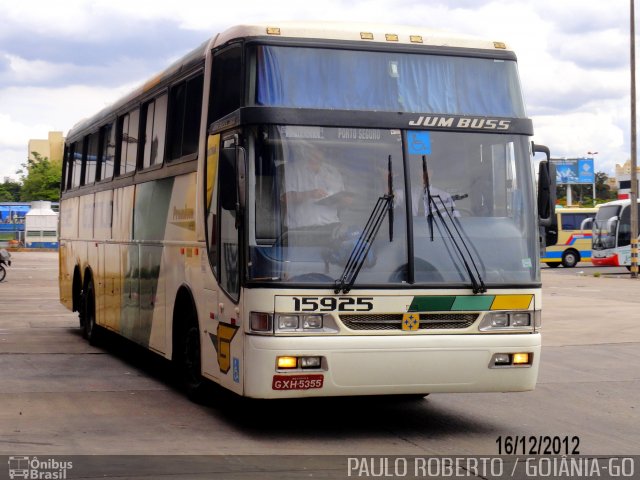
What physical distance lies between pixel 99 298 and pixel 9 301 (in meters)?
12.1

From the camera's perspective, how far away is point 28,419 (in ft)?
32.4

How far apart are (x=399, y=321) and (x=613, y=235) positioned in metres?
39.8

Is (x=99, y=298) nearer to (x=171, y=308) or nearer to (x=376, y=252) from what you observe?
(x=171, y=308)

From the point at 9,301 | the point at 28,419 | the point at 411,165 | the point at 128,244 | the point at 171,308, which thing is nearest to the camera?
the point at 411,165

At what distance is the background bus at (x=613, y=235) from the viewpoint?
153ft

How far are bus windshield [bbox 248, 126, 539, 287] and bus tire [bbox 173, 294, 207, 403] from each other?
217 cm

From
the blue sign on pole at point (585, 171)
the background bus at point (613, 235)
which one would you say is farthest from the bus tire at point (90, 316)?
the blue sign on pole at point (585, 171)

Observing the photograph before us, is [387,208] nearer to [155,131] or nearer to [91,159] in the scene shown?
[155,131]

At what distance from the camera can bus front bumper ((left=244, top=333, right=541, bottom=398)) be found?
8695 millimetres

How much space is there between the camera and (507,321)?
9242 millimetres

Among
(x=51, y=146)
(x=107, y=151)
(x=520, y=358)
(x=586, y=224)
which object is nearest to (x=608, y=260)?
(x=586, y=224)

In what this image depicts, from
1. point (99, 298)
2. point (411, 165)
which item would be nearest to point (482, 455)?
point (411, 165)

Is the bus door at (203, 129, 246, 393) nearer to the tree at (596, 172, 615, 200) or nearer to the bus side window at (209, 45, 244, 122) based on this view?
the bus side window at (209, 45, 244, 122)

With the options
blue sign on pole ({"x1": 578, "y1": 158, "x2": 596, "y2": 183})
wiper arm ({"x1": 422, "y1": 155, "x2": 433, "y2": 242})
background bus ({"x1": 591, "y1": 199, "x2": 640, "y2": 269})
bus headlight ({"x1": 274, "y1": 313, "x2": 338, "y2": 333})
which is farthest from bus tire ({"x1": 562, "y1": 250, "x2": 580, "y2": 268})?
blue sign on pole ({"x1": 578, "y1": 158, "x2": 596, "y2": 183})
